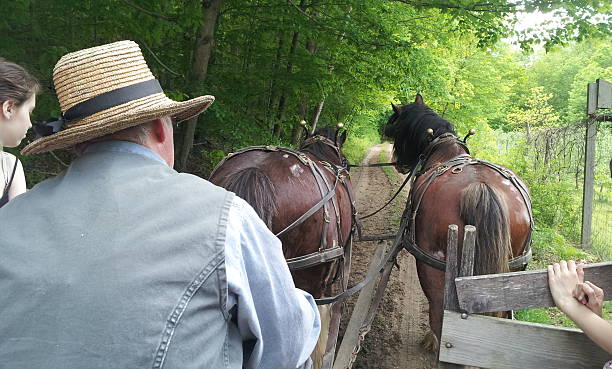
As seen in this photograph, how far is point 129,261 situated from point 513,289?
152 centimetres

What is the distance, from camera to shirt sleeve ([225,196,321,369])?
1.17 meters

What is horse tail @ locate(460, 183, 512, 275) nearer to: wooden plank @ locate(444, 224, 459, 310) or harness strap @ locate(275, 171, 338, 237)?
wooden plank @ locate(444, 224, 459, 310)

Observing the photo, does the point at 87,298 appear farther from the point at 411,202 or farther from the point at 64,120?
the point at 411,202

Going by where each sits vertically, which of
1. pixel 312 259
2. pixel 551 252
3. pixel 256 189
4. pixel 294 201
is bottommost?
pixel 551 252

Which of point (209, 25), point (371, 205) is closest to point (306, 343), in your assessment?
point (209, 25)

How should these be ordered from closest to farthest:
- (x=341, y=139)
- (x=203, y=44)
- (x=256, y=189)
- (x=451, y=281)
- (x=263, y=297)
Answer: (x=263, y=297) < (x=451, y=281) < (x=256, y=189) < (x=341, y=139) < (x=203, y=44)

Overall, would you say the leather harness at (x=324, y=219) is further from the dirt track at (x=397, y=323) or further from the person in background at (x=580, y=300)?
the person in background at (x=580, y=300)

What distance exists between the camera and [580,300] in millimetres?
1600

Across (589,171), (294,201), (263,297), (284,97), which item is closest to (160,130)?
(263,297)

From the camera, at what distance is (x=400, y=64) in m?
7.50

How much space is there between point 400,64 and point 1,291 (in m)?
7.30

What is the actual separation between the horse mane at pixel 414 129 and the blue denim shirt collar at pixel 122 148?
406 centimetres

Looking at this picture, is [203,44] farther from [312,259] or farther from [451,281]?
[451,281]

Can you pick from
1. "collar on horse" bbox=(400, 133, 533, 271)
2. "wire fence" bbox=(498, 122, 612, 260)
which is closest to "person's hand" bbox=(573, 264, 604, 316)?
"collar on horse" bbox=(400, 133, 533, 271)
